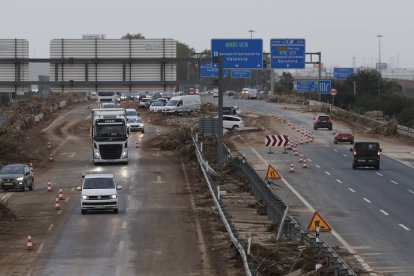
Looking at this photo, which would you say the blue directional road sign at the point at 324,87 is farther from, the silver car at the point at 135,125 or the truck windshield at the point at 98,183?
the truck windshield at the point at 98,183

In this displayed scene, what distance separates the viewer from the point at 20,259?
88.3 feet

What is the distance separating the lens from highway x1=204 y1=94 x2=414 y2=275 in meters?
29.1

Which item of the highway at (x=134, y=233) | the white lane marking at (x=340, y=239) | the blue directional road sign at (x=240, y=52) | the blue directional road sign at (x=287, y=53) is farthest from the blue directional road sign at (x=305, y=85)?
the white lane marking at (x=340, y=239)

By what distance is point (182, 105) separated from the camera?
100 m

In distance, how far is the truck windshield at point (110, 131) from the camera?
57781 mm

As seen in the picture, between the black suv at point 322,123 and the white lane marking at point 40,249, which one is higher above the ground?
the black suv at point 322,123

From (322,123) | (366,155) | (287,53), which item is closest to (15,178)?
(366,155)

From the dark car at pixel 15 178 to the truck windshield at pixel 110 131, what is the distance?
10.3 m

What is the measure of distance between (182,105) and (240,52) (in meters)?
33.1

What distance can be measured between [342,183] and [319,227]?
2470 cm

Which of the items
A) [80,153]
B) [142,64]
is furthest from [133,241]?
[80,153]

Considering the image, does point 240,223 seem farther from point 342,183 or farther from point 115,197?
point 342,183

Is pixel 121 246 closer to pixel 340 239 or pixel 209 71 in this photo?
pixel 340 239

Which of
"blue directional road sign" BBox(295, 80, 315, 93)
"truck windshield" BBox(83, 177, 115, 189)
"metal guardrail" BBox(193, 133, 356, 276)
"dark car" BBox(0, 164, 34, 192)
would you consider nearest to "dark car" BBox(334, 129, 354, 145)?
"metal guardrail" BBox(193, 133, 356, 276)
